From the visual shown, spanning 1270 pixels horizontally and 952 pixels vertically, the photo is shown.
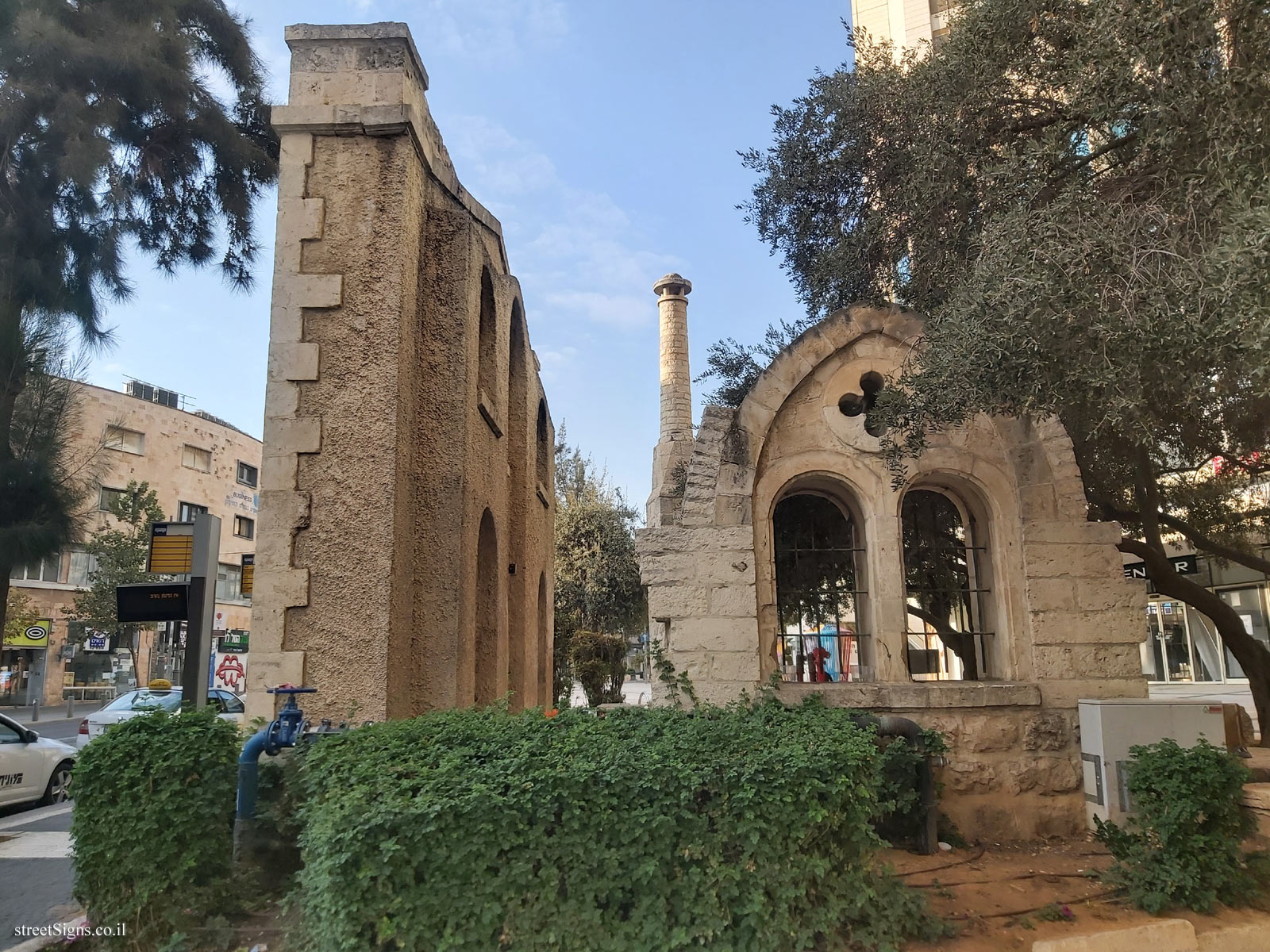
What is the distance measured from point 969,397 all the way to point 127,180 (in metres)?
9.14

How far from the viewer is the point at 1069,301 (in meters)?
5.25

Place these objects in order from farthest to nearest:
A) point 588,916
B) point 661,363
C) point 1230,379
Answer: point 661,363 < point 1230,379 < point 588,916

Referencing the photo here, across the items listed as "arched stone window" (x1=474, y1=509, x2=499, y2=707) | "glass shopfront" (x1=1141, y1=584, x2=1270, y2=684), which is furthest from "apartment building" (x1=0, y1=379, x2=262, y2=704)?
"glass shopfront" (x1=1141, y1=584, x2=1270, y2=684)

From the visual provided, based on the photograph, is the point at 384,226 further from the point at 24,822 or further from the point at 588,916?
the point at 24,822

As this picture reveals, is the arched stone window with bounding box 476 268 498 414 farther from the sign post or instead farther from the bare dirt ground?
the bare dirt ground

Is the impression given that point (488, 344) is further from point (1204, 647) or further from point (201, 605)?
point (1204, 647)

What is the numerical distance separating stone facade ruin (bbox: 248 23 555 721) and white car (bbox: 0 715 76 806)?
20.1 ft

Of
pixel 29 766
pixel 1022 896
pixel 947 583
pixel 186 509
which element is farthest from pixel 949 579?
pixel 186 509

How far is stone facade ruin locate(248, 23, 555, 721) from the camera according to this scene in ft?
19.3

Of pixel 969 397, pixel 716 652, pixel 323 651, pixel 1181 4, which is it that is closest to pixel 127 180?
pixel 323 651

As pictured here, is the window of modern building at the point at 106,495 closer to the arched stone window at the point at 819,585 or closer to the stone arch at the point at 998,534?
the arched stone window at the point at 819,585

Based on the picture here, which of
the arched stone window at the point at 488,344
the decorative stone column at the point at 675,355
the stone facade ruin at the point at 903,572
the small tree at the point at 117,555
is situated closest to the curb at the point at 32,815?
the arched stone window at the point at 488,344

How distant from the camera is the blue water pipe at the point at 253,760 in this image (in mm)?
4461

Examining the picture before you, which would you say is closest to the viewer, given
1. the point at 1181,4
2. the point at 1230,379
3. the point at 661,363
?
the point at 1181,4
